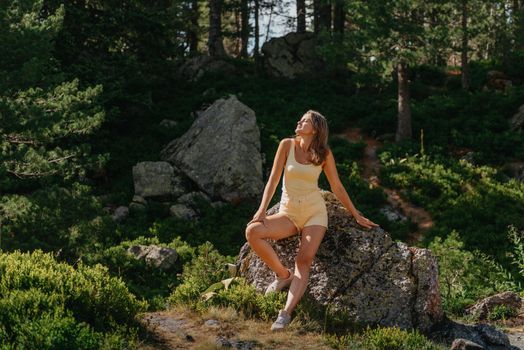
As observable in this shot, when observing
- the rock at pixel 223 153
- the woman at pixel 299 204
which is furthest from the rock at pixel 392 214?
the woman at pixel 299 204

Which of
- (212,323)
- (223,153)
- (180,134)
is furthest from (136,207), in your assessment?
(212,323)

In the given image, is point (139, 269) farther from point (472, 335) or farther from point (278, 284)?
point (472, 335)

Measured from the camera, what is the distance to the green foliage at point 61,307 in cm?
587

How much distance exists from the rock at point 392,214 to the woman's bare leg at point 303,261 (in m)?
10.5

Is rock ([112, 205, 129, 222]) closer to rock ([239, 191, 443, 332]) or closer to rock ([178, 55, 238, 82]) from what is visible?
rock ([239, 191, 443, 332])

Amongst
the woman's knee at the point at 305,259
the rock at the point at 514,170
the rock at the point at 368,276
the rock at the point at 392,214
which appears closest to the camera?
the woman's knee at the point at 305,259

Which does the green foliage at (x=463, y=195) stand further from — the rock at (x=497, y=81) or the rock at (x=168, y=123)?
the rock at (x=168, y=123)

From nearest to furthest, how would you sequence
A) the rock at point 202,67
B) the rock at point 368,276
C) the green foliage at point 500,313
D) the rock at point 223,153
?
the rock at point 368,276 < the green foliage at point 500,313 < the rock at point 223,153 < the rock at point 202,67

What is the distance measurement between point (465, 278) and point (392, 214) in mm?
4916

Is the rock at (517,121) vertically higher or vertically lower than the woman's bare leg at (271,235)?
higher

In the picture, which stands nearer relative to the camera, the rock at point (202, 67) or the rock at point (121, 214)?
the rock at point (121, 214)

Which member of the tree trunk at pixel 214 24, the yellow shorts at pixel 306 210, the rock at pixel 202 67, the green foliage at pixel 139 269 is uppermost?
the tree trunk at pixel 214 24

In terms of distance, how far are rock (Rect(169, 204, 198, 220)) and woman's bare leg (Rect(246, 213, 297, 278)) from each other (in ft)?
32.4

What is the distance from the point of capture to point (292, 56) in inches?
1179
